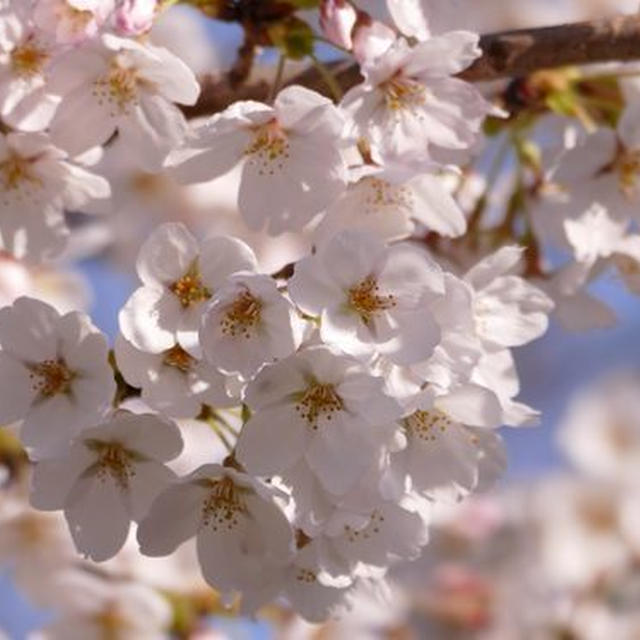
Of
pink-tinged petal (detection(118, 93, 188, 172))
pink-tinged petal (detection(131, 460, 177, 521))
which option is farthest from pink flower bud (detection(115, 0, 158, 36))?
pink-tinged petal (detection(131, 460, 177, 521))

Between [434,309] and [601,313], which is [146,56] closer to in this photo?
[434,309]

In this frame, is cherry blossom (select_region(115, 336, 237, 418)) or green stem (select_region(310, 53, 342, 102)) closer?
cherry blossom (select_region(115, 336, 237, 418))

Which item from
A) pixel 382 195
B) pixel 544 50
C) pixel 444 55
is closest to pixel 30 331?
pixel 382 195

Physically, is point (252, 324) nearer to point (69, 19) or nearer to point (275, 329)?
point (275, 329)

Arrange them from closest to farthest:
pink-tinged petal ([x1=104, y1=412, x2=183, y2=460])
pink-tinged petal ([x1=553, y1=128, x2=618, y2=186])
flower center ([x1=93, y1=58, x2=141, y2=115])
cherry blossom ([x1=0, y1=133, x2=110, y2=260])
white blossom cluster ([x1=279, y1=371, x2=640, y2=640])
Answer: pink-tinged petal ([x1=104, y1=412, x2=183, y2=460]) < flower center ([x1=93, y1=58, x2=141, y2=115]) < cherry blossom ([x1=0, y1=133, x2=110, y2=260]) < pink-tinged petal ([x1=553, y1=128, x2=618, y2=186]) < white blossom cluster ([x1=279, y1=371, x2=640, y2=640])

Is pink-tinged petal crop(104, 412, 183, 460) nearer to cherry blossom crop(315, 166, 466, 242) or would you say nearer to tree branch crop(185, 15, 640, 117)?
cherry blossom crop(315, 166, 466, 242)

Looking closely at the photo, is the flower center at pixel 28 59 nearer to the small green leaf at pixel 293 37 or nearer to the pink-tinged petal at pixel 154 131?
the pink-tinged petal at pixel 154 131
